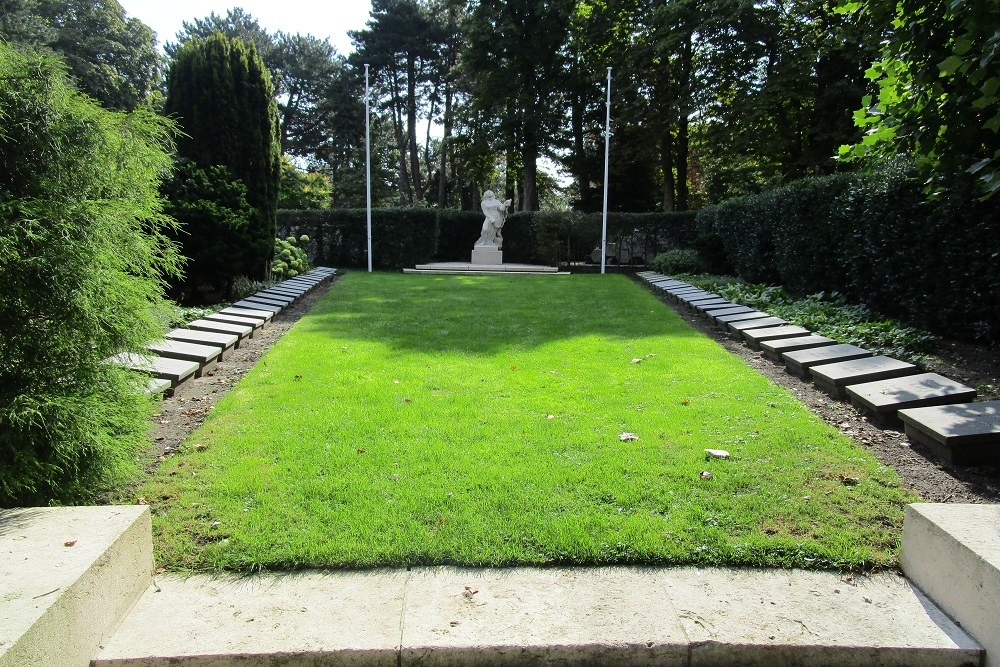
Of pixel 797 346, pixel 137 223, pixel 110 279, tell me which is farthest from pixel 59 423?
pixel 797 346

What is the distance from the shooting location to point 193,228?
10.7 meters

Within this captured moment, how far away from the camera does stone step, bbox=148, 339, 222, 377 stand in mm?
6156

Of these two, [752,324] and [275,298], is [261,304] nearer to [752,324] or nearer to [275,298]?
[275,298]

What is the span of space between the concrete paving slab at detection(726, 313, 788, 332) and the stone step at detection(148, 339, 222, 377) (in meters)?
6.43

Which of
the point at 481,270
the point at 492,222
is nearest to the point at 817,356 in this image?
the point at 481,270

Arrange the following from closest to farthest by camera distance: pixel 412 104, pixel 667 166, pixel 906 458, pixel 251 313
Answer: pixel 906 458 → pixel 251 313 → pixel 667 166 → pixel 412 104

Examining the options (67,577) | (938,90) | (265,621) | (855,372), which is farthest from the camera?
(855,372)

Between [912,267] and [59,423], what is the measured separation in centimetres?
827

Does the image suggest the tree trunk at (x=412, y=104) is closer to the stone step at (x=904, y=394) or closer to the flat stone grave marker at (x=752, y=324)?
the flat stone grave marker at (x=752, y=324)

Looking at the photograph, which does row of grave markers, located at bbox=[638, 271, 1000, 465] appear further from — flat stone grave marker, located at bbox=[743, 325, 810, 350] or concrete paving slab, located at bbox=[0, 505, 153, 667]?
concrete paving slab, located at bbox=[0, 505, 153, 667]

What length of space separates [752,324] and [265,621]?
24.9 feet

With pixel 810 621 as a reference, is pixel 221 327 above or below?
above

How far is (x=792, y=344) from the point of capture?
22.9ft

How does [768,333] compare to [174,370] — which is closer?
[174,370]
